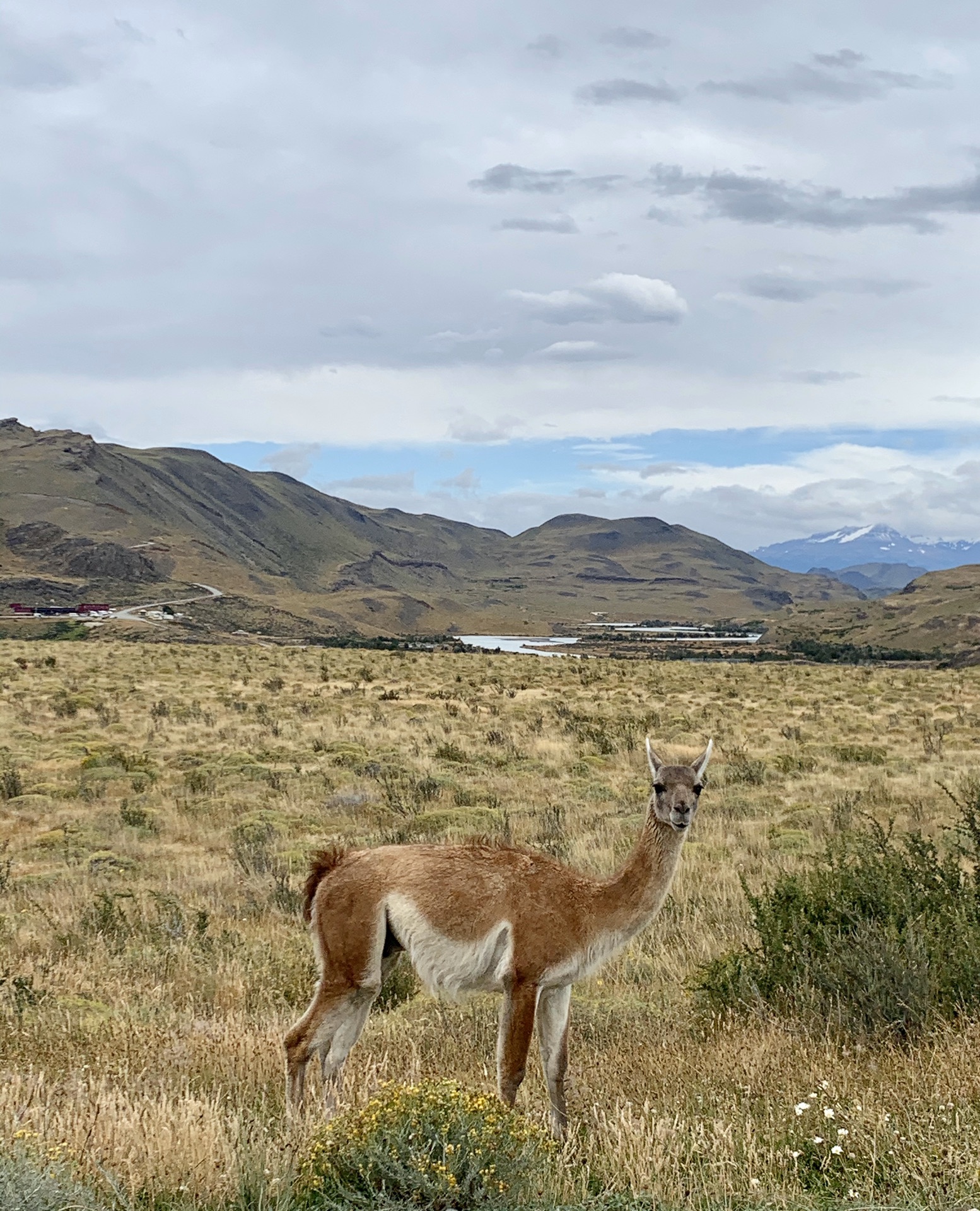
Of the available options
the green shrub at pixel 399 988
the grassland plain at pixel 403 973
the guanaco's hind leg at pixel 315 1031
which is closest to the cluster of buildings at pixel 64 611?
the grassland plain at pixel 403 973

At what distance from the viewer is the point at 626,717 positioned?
26.0m

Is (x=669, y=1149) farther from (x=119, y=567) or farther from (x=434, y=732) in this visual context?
(x=119, y=567)

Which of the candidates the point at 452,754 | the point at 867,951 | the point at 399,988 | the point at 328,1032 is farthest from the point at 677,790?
the point at 452,754

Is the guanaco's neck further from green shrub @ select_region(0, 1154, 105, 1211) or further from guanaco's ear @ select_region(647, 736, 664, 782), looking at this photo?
green shrub @ select_region(0, 1154, 105, 1211)

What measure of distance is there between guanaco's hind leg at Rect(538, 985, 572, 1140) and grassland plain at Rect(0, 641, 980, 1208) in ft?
0.43

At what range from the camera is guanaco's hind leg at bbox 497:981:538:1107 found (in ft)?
14.8

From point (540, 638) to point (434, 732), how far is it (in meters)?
→ 133

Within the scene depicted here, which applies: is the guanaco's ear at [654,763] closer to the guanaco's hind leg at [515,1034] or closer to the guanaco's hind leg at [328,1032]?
the guanaco's hind leg at [515,1034]

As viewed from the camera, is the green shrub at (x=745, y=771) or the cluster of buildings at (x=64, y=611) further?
the cluster of buildings at (x=64, y=611)

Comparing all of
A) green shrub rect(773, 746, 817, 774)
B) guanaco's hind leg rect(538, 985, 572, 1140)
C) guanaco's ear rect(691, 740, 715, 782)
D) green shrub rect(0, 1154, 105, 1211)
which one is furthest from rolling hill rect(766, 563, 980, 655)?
green shrub rect(0, 1154, 105, 1211)

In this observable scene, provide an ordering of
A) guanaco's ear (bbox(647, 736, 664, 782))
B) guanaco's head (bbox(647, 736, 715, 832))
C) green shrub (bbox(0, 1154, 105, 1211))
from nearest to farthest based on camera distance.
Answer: green shrub (bbox(0, 1154, 105, 1211)) < guanaco's head (bbox(647, 736, 715, 832)) < guanaco's ear (bbox(647, 736, 664, 782))

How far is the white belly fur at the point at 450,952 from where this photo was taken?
4605mm

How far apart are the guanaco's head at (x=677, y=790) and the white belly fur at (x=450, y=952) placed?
974 millimetres

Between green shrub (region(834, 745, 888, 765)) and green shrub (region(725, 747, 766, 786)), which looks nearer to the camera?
green shrub (region(725, 747, 766, 786))
